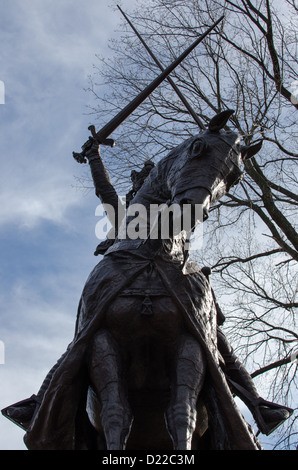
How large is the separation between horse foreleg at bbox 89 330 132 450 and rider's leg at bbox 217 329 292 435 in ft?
Result: 3.23

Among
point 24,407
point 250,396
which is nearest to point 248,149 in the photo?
point 250,396

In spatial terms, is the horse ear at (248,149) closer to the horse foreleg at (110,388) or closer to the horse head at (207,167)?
the horse head at (207,167)

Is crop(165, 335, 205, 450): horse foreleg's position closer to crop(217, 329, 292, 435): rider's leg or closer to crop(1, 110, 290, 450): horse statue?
crop(1, 110, 290, 450): horse statue

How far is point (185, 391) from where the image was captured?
2.90m

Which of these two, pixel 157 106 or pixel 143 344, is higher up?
pixel 157 106

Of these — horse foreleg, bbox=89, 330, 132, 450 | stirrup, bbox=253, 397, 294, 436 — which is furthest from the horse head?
stirrup, bbox=253, 397, 294, 436

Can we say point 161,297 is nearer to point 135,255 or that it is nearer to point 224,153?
point 135,255

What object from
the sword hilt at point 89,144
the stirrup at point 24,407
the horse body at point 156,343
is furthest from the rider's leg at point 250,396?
the sword hilt at point 89,144

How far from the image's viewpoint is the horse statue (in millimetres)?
2971

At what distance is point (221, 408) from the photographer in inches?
121

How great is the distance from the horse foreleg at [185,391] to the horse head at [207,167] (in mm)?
776

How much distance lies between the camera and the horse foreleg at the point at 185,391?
2.72m
